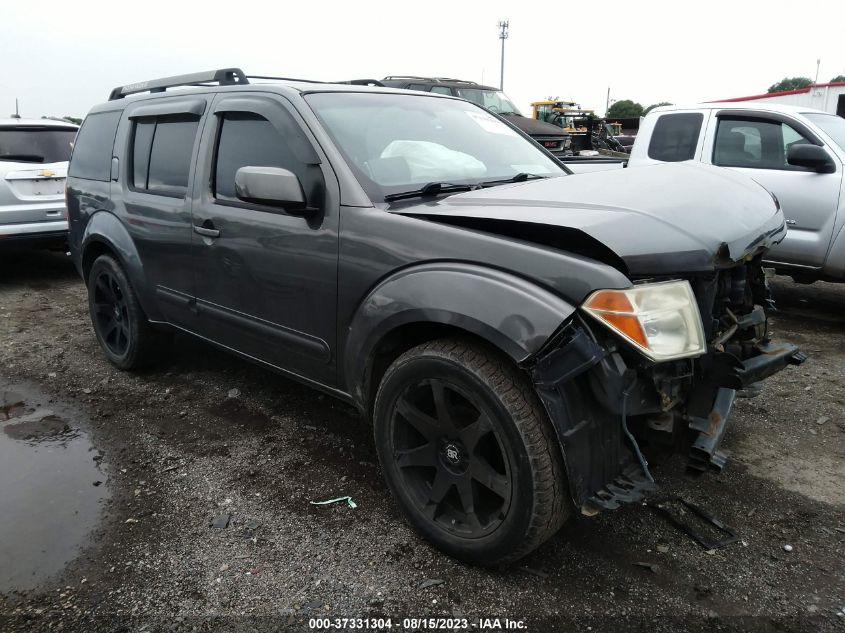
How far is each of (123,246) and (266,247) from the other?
1578mm

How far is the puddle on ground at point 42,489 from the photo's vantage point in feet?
8.38

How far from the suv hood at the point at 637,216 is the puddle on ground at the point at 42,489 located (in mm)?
1962

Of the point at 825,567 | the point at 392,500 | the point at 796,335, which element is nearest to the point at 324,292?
the point at 392,500

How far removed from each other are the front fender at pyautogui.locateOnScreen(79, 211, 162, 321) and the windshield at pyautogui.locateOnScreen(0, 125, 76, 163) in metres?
3.54

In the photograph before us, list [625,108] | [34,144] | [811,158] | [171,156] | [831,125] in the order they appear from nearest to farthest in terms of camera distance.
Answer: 1. [171,156]
2. [811,158]
3. [831,125]
4. [34,144]
5. [625,108]

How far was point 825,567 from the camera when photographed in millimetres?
2404

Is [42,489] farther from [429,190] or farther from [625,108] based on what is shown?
[625,108]

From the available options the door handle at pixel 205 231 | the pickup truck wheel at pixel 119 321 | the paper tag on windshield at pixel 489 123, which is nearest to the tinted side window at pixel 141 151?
the pickup truck wheel at pixel 119 321

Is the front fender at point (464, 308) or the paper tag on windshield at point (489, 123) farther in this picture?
the paper tag on windshield at point (489, 123)

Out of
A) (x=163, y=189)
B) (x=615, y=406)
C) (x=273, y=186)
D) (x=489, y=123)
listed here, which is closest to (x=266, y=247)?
(x=273, y=186)

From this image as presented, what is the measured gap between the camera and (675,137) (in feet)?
20.5

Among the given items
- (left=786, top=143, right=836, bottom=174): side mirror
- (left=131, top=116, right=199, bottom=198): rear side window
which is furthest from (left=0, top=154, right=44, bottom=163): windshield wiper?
(left=786, top=143, right=836, bottom=174): side mirror

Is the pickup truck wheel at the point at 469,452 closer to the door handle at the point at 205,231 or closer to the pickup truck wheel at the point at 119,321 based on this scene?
the door handle at the point at 205,231

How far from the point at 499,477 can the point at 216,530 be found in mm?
1286
